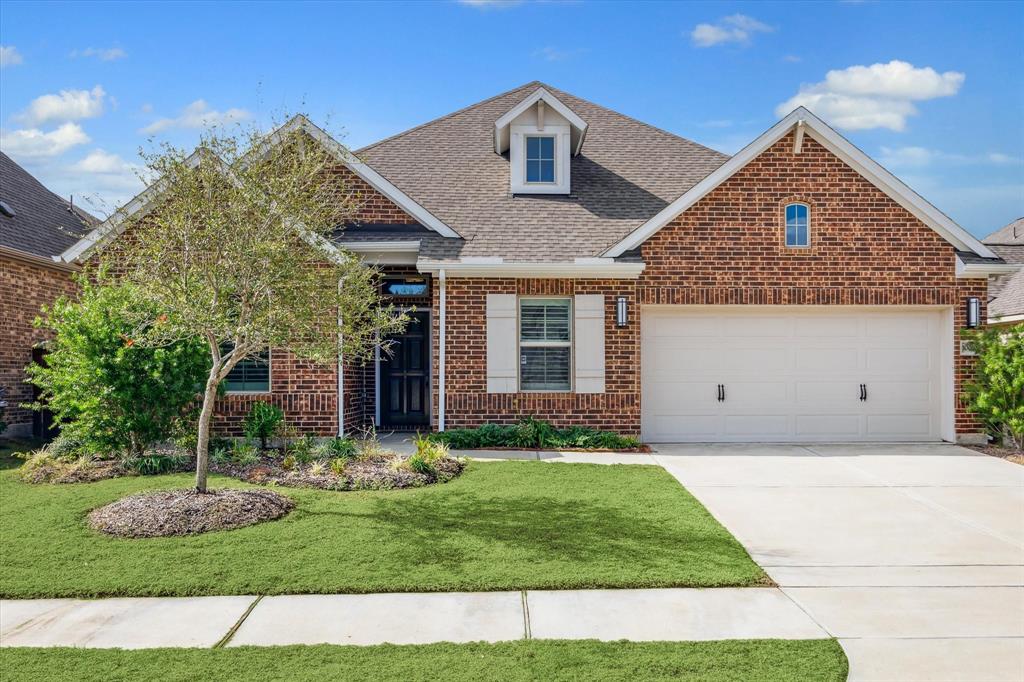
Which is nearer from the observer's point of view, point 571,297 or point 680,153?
point 571,297

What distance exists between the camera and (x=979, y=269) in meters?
12.7

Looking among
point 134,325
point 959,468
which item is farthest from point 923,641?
point 134,325

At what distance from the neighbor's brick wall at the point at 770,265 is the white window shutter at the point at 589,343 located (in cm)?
19

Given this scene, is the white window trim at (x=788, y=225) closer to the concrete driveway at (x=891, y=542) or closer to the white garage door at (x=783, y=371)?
the white garage door at (x=783, y=371)

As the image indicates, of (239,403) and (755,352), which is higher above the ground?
(755,352)

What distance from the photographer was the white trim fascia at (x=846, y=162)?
41.9ft

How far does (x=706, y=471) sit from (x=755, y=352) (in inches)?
143

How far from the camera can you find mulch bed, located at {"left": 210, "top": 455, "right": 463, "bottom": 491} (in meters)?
9.07

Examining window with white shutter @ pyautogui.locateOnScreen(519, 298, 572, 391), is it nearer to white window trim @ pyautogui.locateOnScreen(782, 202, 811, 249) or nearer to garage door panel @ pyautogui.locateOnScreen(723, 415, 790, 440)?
garage door panel @ pyautogui.locateOnScreen(723, 415, 790, 440)

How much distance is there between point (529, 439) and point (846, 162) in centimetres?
717

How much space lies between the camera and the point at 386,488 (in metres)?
8.95

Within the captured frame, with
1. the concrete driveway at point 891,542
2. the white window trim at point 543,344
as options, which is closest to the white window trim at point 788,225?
the concrete driveway at point 891,542

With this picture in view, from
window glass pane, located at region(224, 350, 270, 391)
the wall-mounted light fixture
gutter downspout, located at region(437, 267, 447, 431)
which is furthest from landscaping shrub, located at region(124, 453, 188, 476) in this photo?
the wall-mounted light fixture

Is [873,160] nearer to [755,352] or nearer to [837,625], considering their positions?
[755,352]
